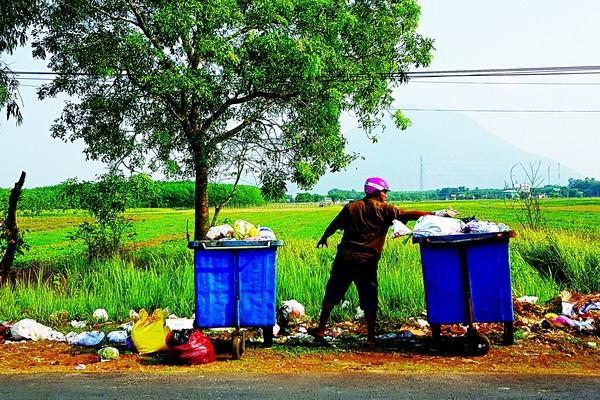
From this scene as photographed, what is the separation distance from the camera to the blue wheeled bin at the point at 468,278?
6633 millimetres

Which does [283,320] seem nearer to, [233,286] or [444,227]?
[233,286]

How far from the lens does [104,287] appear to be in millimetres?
9945

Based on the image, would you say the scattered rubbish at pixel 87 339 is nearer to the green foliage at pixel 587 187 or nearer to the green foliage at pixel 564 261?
the green foliage at pixel 564 261

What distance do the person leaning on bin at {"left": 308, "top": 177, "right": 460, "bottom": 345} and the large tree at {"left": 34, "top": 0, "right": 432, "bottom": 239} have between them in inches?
267

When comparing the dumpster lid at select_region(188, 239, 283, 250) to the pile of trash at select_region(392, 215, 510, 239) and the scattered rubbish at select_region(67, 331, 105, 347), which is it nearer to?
the pile of trash at select_region(392, 215, 510, 239)

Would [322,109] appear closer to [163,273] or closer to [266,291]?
[163,273]

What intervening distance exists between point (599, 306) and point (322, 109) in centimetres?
806

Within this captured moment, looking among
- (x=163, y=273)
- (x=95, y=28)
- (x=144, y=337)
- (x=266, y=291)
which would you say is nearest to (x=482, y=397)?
(x=266, y=291)

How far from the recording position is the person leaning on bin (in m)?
7.01

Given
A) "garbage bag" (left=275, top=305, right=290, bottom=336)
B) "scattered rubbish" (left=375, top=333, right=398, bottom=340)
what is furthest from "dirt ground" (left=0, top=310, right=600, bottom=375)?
"garbage bag" (left=275, top=305, right=290, bottom=336)

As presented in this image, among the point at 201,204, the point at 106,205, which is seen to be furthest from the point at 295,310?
the point at 201,204

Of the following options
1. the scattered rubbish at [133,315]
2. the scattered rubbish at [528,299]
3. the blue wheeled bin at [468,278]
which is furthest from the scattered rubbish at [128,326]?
the scattered rubbish at [528,299]

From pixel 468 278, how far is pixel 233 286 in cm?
252

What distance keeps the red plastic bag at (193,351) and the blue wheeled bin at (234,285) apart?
15.9 inches
